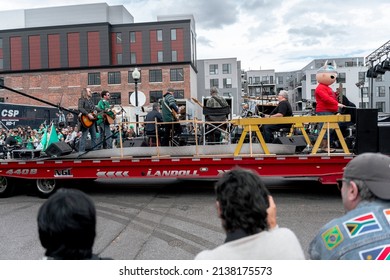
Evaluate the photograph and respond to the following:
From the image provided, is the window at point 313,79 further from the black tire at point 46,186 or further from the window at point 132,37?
the black tire at point 46,186

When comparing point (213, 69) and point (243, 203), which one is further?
point (213, 69)

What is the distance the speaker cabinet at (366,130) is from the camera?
7.31 m

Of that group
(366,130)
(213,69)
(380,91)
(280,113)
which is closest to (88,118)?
(280,113)

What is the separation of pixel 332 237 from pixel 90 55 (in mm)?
59854

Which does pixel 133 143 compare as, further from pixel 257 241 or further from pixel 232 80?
pixel 232 80

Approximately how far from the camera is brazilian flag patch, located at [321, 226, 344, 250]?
197 cm

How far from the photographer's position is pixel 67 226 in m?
1.86

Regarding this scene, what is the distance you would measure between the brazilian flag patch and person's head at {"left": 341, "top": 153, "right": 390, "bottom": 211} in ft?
0.66

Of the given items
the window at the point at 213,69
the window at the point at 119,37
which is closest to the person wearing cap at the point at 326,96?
the window at the point at 119,37

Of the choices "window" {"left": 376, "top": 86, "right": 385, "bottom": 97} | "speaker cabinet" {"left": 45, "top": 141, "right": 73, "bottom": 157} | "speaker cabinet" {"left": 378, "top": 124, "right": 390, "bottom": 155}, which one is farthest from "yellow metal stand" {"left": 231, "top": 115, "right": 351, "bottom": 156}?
"window" {"left": 376, "top": 86, "right": 385, "bottom": 97}

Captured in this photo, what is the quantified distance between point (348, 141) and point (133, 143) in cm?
553

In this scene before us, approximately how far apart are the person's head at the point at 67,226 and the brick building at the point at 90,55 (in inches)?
2202

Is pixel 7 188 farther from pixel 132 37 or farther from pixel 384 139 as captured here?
pixel 132 37
